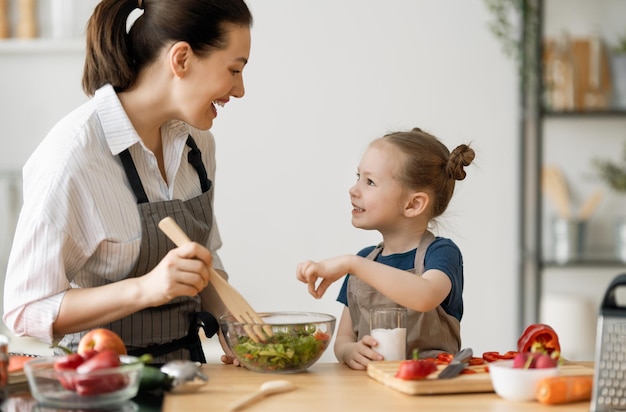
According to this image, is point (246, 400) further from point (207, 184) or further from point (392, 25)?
point (392, 25)

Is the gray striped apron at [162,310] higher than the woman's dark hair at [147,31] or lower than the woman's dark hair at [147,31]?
lower

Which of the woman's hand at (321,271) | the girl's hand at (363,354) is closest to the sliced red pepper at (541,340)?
the girl's hand at (363,354)

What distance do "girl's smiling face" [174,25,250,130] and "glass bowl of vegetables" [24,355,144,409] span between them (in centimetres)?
76

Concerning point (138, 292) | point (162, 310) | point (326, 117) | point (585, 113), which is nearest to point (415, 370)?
point (138, 292)

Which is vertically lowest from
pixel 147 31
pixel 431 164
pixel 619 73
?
pixel 431 164

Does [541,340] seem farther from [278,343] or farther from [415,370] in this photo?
[278,343]

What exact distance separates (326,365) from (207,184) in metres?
0.60

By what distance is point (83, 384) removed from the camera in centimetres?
152

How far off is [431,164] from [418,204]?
0.11 metres

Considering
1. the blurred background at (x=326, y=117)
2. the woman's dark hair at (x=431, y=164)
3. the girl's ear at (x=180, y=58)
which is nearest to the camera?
the girl's ear at (x=180, y=58)

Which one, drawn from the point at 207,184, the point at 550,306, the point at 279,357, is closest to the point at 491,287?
the point at 550,306

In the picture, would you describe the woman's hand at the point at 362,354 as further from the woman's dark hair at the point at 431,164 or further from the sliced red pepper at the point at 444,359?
the woman's dark hair at the point at 431,164

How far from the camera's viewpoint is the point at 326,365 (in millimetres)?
2020

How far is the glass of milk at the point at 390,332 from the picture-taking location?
76.9 inches
